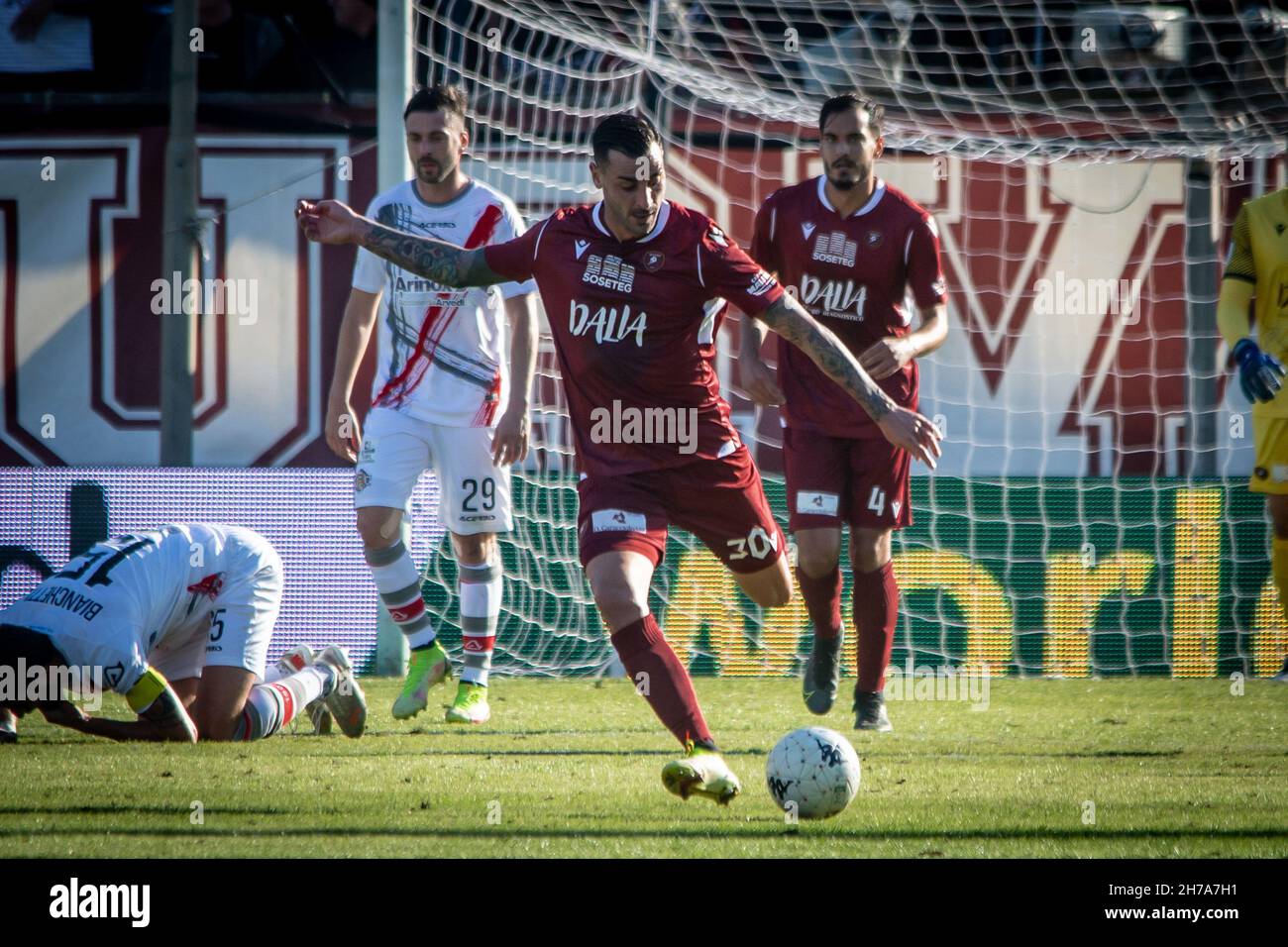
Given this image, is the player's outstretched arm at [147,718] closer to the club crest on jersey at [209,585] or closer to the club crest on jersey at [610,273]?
the club crest on jersey at [209,585]

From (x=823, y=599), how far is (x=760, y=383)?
0.97 meters

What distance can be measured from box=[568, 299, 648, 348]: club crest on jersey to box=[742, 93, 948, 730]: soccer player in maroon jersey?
1243 millimetres

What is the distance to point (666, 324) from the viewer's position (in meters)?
4.56

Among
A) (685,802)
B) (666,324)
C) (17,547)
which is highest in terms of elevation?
(666,324)

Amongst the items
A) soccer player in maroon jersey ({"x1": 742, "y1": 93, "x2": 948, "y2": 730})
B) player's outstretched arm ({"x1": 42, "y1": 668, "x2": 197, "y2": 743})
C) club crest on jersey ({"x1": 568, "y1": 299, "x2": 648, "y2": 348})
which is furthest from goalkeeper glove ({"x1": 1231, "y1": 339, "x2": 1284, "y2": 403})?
player's outstretched arm ({"x1": 42, "y1": 668, "x2": 197, "y2": 743})

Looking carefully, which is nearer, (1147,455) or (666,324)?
(666,324)

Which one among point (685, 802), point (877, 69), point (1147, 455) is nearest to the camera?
point (685, 802)

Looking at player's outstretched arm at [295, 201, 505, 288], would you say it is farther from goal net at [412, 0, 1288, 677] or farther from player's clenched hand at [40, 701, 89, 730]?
goal net at [412, 0, 1288, 677]

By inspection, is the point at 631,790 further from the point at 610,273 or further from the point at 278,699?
the point at 278,699

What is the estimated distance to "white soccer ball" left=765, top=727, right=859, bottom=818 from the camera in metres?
4.03

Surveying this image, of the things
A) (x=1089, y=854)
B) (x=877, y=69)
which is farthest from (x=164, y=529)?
A: (x=877, y=69)

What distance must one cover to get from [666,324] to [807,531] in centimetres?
160

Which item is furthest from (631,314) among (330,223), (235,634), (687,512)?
(235,634)
